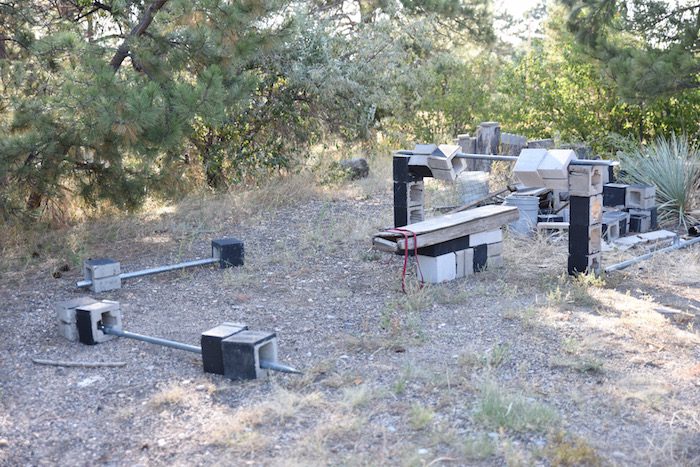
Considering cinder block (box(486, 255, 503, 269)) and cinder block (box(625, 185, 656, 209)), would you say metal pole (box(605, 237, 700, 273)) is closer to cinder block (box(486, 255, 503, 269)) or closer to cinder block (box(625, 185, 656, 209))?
cinder block (box(625, 185, 656, 209))

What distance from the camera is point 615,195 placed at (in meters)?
7.53

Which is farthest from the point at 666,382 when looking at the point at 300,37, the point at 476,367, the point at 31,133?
the point at 300,37

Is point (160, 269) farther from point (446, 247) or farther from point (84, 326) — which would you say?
point (446, 247)

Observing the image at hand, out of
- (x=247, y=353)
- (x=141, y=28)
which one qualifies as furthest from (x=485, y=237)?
(x=141, y=28)

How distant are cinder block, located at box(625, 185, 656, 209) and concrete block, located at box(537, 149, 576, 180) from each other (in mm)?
2182

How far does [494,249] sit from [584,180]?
0.94 meters

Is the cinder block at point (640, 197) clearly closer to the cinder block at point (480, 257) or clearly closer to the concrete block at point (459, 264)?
the cinder block at point (480, 257)

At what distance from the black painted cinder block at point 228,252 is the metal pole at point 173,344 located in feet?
5.34

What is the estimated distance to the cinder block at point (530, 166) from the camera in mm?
5441

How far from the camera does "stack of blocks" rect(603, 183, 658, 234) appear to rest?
7289mm

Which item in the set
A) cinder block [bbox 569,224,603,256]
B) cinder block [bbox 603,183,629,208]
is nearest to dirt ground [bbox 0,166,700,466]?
cinder block [bbox 569,224,603,256]

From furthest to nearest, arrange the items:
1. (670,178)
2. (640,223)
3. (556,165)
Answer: (670,178)
(640,223)
(556,165)

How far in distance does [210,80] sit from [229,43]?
0.63 metres

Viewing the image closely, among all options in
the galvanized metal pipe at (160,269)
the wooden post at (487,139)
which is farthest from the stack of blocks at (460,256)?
the wooden post at (487,139)
